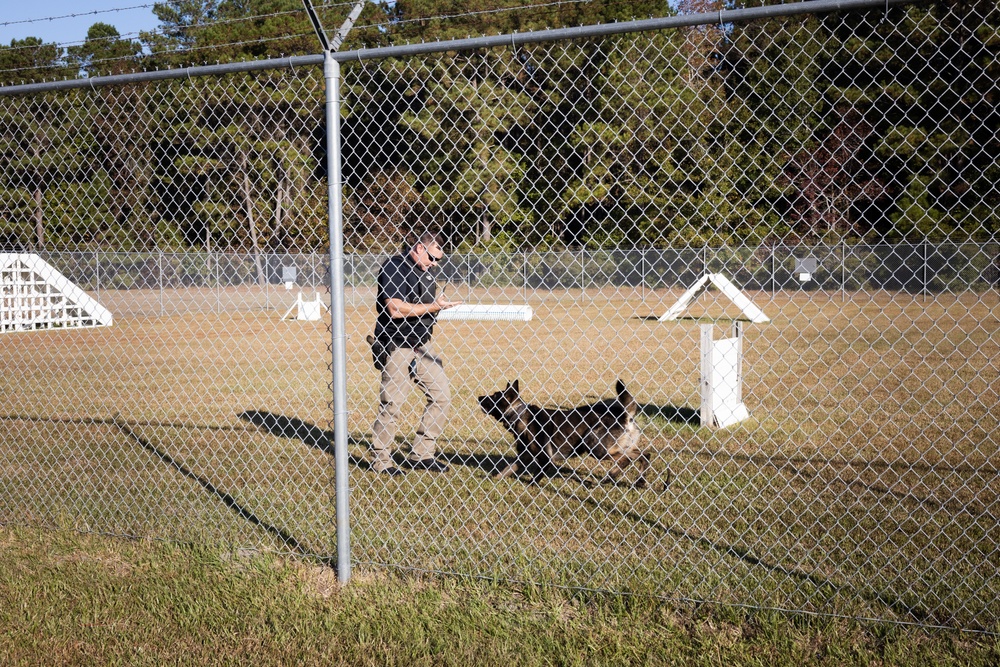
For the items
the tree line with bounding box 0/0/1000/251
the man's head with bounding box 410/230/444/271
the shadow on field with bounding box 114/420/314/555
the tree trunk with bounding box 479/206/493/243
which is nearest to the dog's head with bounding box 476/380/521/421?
the man's head with bounding box 410/230/444/271

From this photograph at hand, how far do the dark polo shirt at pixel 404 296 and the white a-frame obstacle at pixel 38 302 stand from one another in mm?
15321

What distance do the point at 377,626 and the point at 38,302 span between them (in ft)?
71.9

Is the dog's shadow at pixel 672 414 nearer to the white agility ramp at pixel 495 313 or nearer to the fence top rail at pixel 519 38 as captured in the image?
the fence top rail at pixel 519 38

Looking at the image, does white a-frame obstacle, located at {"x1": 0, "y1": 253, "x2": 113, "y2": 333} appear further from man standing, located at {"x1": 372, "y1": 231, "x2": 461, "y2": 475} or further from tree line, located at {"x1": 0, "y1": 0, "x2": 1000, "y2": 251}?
man standing, located at {"x1": 372, "y1": 231, "x2": 461, "y2": 475}

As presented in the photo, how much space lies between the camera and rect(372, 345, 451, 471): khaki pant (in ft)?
18.3

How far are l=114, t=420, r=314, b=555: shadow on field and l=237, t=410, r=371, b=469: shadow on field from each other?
34.9 inches

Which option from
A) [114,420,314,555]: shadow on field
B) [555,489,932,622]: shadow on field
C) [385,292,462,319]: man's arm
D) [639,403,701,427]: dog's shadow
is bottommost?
[555,489,932,622]: shadow on field

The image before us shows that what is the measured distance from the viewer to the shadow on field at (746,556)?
3.23 metres

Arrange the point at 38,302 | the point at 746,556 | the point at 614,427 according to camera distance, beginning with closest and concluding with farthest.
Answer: the point at 746,556 < the point at 614,427 < the point at 38,302

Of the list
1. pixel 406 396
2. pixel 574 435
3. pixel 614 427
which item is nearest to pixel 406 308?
pixel 406 396

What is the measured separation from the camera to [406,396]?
5664 millimetres

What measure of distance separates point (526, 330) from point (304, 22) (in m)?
19.2

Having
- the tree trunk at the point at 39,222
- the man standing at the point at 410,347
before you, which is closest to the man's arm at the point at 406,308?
the man standing at the point at 410,347

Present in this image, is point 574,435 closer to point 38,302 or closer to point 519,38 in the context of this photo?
point 519,38
